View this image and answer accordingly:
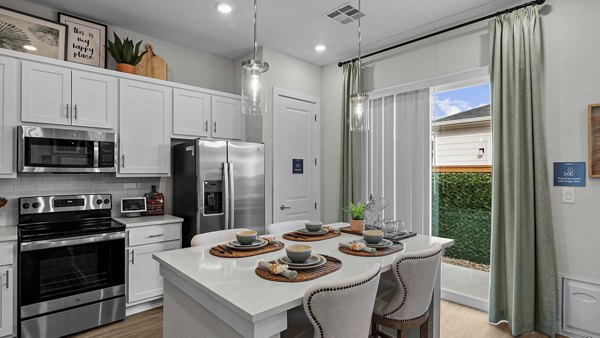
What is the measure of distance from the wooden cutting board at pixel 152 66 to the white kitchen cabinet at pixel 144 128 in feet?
0.71

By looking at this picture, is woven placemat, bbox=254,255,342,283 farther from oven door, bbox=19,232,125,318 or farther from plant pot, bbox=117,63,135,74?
plant pot, bbox=117,63,135,74

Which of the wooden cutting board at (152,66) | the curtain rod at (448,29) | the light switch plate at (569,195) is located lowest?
the light switch plate at (569,195)

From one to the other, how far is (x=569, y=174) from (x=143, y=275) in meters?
3.86

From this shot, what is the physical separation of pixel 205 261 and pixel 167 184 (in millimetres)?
2293

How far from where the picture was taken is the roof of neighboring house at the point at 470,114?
127 inches

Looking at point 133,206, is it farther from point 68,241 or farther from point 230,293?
point 230,293

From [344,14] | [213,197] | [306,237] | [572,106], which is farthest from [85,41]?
[572,106]

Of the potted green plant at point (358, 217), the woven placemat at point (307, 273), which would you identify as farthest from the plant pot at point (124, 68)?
the woven placemat at point (307, 273)

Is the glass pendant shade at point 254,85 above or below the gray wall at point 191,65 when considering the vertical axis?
below

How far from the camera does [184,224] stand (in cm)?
347

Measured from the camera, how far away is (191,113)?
366cm

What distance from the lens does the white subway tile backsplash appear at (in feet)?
9.38

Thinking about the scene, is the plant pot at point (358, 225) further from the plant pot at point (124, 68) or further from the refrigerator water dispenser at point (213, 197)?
the plant pot at point (124, 68)

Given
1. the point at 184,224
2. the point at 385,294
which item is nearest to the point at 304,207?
the point at 184,224
